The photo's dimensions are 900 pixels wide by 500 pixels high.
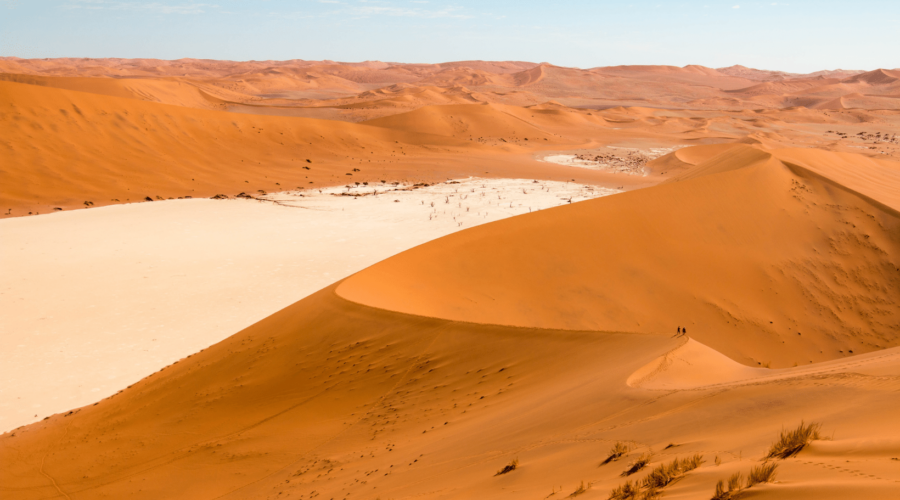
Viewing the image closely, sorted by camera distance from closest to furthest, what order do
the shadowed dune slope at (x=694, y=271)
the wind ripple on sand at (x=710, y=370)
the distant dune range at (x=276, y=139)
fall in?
1. the wind ripple on sand at (x=710, y=370)
2. the shadowed dune slope at (x=694, y=271)
3. the distant dune range at (x=276, y=139)

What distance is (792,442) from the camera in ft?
9.33

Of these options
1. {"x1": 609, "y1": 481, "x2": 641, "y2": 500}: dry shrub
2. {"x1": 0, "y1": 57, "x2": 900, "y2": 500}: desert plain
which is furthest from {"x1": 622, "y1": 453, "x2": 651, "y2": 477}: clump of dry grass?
{"x1": 609, "y1": 481, "x2": 641, "y2": 500}: dry shrub

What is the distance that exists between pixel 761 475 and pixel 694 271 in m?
7.55

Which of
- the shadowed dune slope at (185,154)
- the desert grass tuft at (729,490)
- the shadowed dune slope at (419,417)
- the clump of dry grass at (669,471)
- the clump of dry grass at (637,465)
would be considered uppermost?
the shadowed dune slope at (185,154)

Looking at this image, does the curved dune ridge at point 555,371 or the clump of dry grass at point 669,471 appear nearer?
the clump of dry grass at point 669,471

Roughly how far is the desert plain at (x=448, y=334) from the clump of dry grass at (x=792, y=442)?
0.05ft

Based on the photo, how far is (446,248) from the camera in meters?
9.82

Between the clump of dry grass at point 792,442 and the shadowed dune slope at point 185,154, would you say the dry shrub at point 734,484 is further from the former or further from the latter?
the shadowed dune slope at point 185,154

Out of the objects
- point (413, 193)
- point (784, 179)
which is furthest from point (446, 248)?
point (413, 193)

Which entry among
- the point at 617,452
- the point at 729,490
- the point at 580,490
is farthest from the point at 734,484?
the point at 617,452

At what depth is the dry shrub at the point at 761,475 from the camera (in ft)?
8.22

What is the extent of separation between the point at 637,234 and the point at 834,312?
3236mm

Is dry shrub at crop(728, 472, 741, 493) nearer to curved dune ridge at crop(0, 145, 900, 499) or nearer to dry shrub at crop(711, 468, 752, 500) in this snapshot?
dry shrub at crop(711, 468, 752, 500)

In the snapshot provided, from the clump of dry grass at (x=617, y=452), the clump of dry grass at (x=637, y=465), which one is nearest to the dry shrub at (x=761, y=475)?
the clump of dry grass at (x=637, y=465)
